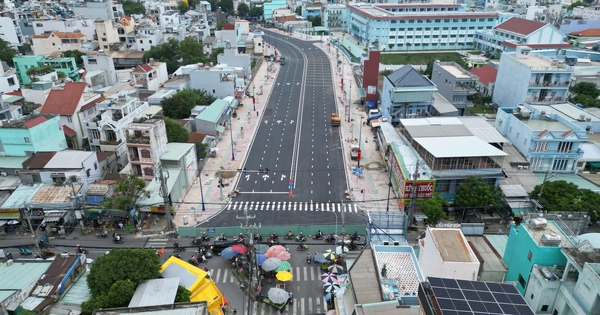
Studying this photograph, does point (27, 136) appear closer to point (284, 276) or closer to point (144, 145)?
point (144, 145)

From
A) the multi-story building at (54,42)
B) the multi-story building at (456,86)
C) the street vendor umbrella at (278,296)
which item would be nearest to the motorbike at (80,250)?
the street vendor umbrella at (278,296)

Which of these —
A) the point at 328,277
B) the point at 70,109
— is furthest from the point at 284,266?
the point at 70,109

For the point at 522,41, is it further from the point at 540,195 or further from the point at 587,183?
the point at 540,195

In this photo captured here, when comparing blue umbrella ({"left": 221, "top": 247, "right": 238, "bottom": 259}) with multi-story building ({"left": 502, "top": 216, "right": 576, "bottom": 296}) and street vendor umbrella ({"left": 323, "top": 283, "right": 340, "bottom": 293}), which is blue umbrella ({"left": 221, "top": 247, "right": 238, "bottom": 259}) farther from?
multi-story building ({"left": 502, "top": 216, "right": 576, "bottom": 296})

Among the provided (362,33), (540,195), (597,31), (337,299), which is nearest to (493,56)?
(597,31)

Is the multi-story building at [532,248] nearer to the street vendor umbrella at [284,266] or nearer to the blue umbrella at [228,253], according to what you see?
the street vendor umbrella at [284,266]

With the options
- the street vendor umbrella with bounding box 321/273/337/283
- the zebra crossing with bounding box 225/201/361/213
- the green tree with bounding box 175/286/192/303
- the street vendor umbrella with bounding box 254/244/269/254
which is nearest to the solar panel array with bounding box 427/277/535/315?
the street vendor umbrella with bounding box 321/273/337/283
